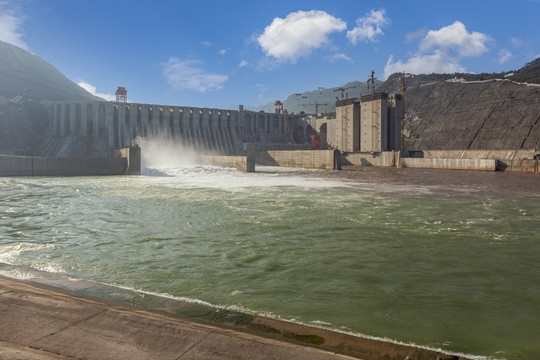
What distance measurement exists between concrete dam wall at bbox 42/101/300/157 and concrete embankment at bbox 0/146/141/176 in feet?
96.4

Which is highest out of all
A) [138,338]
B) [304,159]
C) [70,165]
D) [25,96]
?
[25,96]

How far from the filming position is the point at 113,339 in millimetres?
2908

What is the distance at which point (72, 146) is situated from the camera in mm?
60312

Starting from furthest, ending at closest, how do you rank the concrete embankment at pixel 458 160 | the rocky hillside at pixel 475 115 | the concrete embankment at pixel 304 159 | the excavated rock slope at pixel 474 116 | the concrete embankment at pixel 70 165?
1. the rocky hillside at pixel 475 115
2. the excavated rock slope at pixel 474 116
3. the concrete embankment at pixel 304 159
4. the concrete embankment at pixel 458 160
5. the concrete embankment at pixel 70 165

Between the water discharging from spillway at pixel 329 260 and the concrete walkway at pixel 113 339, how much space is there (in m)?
1.53

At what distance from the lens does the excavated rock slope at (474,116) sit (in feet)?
207

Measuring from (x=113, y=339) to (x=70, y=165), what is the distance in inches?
1323

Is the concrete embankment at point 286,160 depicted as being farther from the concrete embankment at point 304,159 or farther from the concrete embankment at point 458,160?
the concrete embankment at point 458,160

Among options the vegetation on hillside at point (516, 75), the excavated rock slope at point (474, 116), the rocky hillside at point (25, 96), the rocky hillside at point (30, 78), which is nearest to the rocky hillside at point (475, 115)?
the excavated rock slope at point (474, 116)

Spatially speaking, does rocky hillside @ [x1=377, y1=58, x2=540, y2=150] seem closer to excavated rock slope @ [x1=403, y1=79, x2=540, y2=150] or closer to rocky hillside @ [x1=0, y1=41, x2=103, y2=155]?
excavated rock slope @ [x1=403, y1=79, x2=540, y2=150]

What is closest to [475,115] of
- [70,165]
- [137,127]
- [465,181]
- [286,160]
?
[286,160]

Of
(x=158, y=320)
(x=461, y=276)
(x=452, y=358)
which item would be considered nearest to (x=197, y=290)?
(x=158, y=320)

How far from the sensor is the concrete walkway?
2.65 metres

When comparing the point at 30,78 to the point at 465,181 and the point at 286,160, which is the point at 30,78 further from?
the point at 465,181
